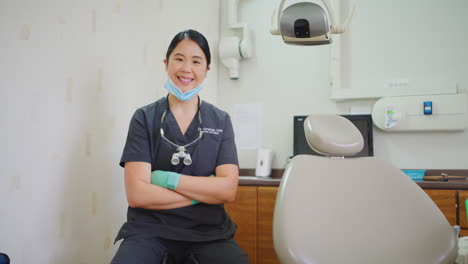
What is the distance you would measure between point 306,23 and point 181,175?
87 cm

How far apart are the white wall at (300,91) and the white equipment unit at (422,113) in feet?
0.30

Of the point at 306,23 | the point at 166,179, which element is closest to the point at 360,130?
the point at 306,23

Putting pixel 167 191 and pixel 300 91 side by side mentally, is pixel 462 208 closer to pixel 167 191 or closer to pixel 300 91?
pixel 300 91

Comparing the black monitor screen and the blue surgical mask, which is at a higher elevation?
the blue surgical mask

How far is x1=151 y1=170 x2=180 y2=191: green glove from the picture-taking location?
4.60 ft

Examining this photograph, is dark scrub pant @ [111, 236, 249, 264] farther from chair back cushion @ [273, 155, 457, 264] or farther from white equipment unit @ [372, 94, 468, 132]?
white equipment unit @ [372, 94, 468, 132]

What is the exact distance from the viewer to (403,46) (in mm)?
2660

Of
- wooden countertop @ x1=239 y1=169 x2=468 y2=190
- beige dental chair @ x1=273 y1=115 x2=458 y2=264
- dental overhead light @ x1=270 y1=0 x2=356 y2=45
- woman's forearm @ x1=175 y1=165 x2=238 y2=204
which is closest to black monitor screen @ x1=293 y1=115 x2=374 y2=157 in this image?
wooden countertop @ x1=239 y1=169 x2=468 y2=190

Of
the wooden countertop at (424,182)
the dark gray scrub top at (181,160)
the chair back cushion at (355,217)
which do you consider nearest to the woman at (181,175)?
the dark gray scrub top at (181,160)

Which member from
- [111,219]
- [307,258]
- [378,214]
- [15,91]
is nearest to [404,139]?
[378,214]

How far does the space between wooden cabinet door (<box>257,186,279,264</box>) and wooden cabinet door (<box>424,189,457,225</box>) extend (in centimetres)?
90

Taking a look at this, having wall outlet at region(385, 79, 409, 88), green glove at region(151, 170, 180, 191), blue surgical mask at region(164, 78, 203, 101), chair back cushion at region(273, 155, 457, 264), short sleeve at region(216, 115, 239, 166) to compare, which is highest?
wall outlet at region(385, 79, 409, 88)

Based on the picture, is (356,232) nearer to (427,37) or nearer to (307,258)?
(307,258)

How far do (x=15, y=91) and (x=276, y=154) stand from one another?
6.37 ft
